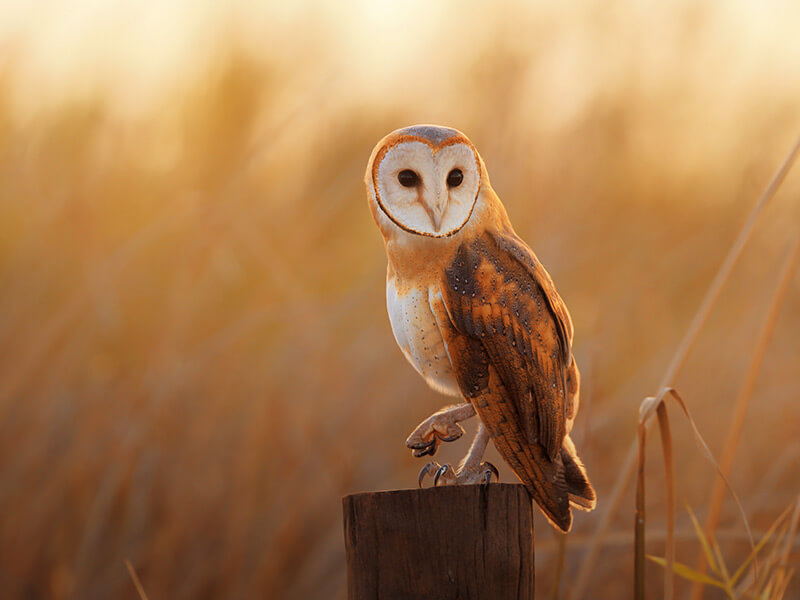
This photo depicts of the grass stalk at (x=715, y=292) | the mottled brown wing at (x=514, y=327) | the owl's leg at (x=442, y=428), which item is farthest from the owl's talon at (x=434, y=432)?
the grass stalk at (x=715, y=292)

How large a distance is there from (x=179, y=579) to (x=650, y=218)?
1.65 m

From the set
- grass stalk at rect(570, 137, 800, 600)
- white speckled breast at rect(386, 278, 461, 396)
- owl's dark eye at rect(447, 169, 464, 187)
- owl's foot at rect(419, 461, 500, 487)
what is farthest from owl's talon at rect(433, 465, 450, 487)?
owl's dark eye at rect(447, 169, 464, 187)

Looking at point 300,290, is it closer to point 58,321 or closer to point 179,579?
point 58,321

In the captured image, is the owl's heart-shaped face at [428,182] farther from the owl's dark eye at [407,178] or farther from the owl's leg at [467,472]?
the owl's leg at [467,472]

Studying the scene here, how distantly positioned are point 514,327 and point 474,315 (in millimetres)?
58

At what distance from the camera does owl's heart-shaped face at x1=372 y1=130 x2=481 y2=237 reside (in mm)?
1128

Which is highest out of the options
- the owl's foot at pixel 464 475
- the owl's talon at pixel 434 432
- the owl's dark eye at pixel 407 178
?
the owl's dark eye at pixel 407 178

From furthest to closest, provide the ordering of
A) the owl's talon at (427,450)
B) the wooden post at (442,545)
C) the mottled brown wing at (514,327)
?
the owl's talon at (427,450) < the mottled brown wing at (514,327) < the wooden post at (442,545)

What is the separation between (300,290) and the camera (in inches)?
83.7

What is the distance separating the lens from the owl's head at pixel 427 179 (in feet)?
3.70

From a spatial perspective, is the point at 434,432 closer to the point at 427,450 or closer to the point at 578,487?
the point at 427,450

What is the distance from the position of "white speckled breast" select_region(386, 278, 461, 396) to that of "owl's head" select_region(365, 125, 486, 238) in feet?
0.30

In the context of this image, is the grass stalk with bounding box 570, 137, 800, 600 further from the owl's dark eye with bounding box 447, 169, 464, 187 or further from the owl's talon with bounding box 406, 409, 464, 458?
the owl's dark eye with bounding box 447, 169, 464, 187

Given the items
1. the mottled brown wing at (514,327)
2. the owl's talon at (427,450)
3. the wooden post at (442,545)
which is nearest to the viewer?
the wooden post at (442,545)
